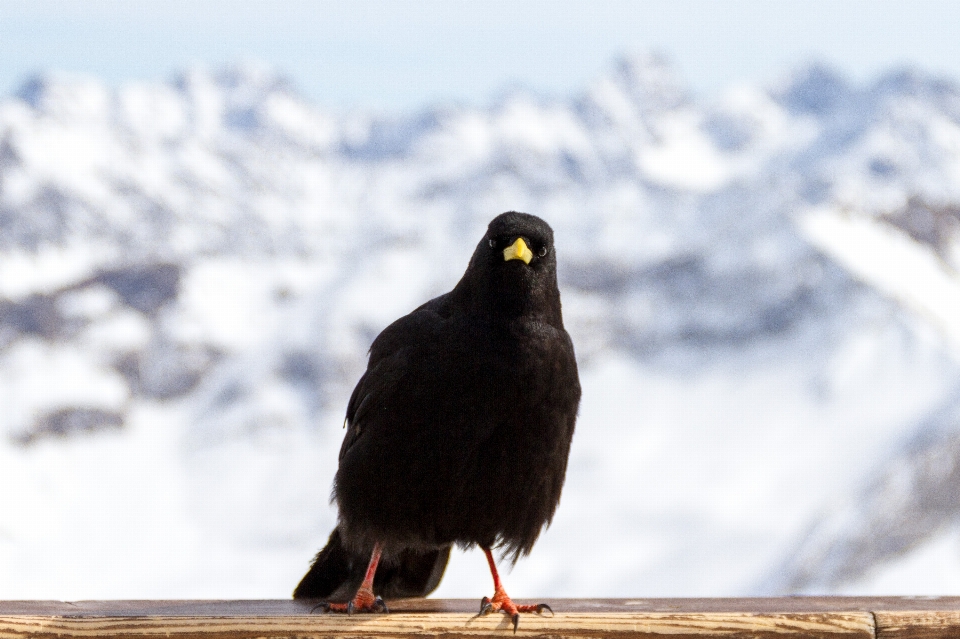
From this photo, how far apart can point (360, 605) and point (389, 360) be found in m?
1.30

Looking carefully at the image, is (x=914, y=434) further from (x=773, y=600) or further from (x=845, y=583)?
(x=773, y=600)

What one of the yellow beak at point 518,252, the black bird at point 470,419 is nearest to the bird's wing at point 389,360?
the black bird at point 470,419

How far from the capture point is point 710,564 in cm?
18862

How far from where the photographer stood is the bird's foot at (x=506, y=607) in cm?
510

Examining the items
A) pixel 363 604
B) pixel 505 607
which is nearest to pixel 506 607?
pixel 505 607

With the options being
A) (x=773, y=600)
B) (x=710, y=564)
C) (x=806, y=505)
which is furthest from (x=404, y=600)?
(x=806, y=505)

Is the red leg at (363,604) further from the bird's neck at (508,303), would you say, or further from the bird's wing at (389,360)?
the bird's neck at (508,303)

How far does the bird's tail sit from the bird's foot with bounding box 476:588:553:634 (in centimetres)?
109

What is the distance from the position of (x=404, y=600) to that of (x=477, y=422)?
116 centimetres

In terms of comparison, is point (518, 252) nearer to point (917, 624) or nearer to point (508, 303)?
point (508, 303)

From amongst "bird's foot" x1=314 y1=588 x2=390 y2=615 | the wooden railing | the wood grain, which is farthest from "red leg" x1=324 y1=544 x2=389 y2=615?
the wood grain

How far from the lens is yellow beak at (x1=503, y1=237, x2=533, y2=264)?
5762 mm

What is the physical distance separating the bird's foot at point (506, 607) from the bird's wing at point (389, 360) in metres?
1.18

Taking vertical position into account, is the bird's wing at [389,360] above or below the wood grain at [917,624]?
above
